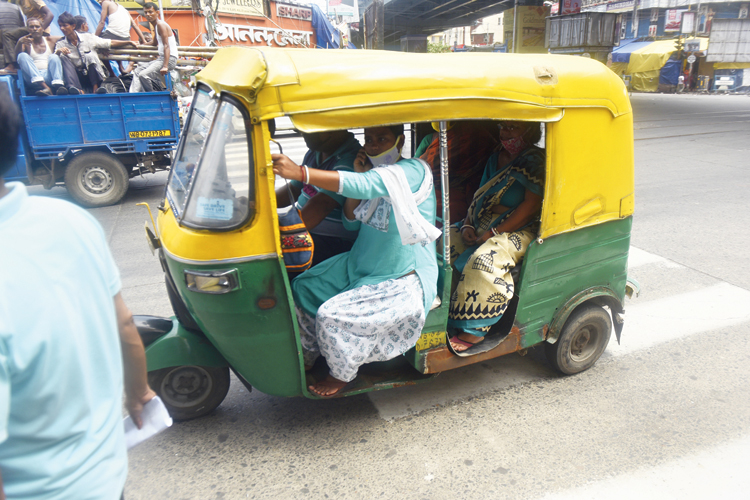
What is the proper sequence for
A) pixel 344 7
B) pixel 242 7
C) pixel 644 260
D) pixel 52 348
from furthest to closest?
pixel 344 7
pixel 242 7
pixel 644 260
pixel 52 348

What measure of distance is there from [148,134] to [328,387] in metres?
6.65

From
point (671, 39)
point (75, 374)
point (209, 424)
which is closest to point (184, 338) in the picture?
point (209, 424)

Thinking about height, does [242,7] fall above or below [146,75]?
above

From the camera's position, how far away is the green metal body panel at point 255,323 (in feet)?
8.14

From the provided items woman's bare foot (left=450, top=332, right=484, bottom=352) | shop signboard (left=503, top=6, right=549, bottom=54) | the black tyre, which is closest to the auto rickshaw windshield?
woman's bare foot (left=450, top=332, right=484, bottom=352)

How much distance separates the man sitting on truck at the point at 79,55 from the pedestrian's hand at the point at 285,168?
7.13 metres

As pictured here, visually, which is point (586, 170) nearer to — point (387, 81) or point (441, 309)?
point (441, 309)

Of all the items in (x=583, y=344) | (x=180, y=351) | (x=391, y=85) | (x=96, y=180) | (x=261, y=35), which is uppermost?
(x=261, y=35)

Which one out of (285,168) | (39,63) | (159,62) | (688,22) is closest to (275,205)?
(285,168)

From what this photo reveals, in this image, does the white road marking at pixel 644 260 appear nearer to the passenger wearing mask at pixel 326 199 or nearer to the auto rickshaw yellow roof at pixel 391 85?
the auto rickshaw yellow roof at pixel 391 85

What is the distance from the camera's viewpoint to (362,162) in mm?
2902

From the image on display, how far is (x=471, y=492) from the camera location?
2621 millimetres

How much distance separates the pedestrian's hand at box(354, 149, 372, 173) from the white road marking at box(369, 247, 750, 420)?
144 centimetres

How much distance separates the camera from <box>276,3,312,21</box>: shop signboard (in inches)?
944
